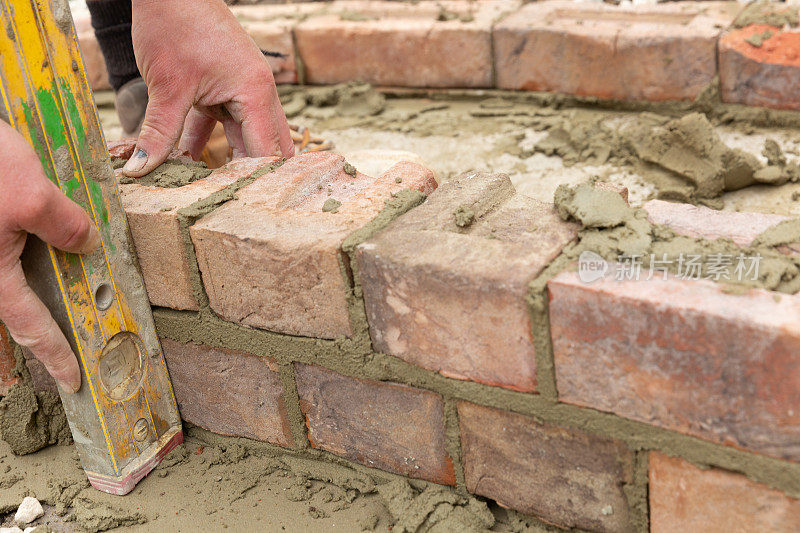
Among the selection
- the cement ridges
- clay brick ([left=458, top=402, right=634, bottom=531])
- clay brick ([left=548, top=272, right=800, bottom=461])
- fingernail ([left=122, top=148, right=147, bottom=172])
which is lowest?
clay brick ([left=458, top=402, right=634, bottom=531])

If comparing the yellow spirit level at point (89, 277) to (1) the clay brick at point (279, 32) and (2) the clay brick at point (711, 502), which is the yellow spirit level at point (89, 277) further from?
(1) the clay brick at point (279, 32)

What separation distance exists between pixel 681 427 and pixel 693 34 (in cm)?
287

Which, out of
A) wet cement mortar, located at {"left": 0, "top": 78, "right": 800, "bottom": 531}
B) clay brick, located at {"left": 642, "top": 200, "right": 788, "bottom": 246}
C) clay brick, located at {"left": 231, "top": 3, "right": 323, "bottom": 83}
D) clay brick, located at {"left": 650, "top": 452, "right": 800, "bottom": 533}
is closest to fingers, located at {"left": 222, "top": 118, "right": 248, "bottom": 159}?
wet cement mortar, located at {"left": 0, "top": 78, "right": 800, "bottom": 531}

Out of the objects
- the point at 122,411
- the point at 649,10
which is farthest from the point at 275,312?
the point at 649,10

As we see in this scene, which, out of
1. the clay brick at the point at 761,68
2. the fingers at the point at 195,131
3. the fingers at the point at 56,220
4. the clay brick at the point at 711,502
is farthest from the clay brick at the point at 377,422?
the clay brick at the point at 761,68

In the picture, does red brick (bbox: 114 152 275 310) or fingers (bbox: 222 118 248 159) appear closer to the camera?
red brick (bbox: 114 152 275 310)

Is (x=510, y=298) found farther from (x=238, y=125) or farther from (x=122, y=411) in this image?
(x=238, y=125)

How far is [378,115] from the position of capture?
15.7ft

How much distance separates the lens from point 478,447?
6.86 feet

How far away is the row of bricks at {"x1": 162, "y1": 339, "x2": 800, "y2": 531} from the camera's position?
5.78 feet

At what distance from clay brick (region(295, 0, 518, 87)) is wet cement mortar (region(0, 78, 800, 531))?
66 centimetres

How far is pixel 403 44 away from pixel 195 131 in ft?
6.96

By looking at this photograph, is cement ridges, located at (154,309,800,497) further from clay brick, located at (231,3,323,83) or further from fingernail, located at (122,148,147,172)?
clay brick, located at (231,3,323,83)

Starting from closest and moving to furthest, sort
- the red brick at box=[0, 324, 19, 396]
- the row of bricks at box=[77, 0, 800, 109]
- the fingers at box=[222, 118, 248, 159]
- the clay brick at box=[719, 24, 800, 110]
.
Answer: the red brick at box=[0, 324, 19, 396], the fingers at box=[222, 118, 248, 159], the clay brick at box=[719, 24, 800, 110], the row of bricks at box=[77, 0, 800, 109]
